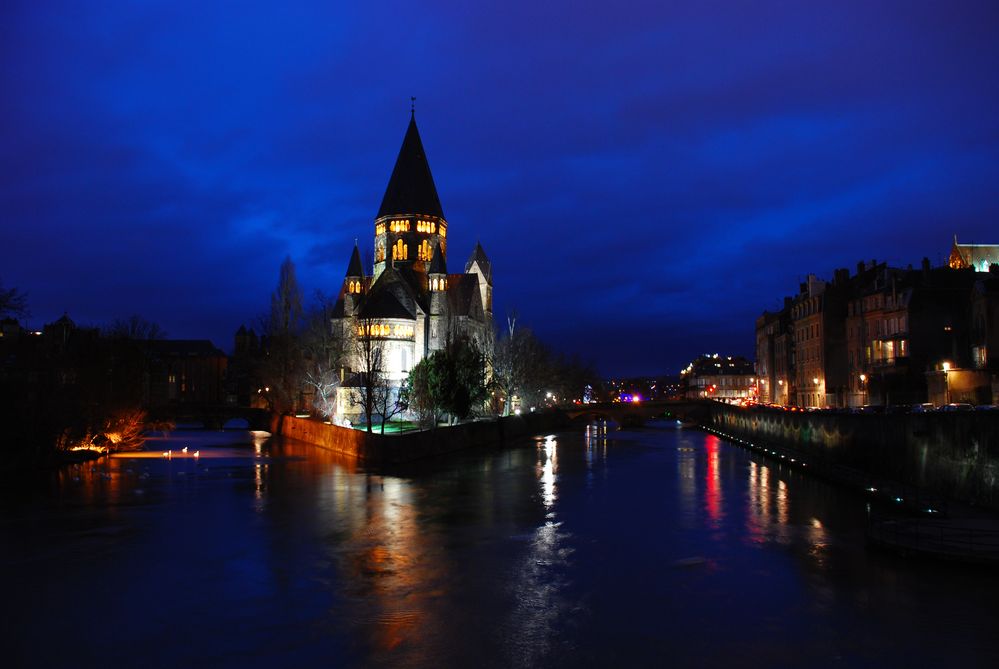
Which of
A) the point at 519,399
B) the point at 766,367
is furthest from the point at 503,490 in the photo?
the point at 766,367

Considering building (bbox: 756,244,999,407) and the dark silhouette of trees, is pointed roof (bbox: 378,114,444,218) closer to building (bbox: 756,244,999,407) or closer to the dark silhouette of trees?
the dark silhouette of trees

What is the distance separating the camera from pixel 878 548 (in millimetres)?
20375

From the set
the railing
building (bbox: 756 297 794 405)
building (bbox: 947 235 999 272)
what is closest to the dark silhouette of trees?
building (bbox: 756 297 794 405)

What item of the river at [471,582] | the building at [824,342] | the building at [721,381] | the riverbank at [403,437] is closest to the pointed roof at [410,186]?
the riverbank at [403,437]

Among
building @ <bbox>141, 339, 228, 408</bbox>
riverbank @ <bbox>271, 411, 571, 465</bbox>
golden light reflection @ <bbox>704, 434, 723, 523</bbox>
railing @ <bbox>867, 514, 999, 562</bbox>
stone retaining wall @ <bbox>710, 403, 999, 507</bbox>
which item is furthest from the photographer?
building @ <bbox>141, 339, 228, 408</bbox>

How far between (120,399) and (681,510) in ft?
145

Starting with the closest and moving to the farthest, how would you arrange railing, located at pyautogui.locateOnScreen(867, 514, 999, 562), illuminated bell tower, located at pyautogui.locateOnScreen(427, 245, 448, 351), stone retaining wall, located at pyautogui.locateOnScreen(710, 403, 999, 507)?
railing, located at pyautogui.locateOnScreen(867, 514, 999, 562) < stone retaining wall, located at pyautogui.locateOnScreen(710, 403, 999, 507) < illuminated bell tower, located at pyautogui.locateOnScreen(427, 245, 448, 351)

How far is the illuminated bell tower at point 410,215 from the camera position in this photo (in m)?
85.4

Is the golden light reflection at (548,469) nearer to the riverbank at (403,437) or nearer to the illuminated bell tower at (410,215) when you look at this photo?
the riverbank at (403,437)

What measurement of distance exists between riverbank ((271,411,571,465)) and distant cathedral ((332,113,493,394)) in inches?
382

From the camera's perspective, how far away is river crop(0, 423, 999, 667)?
13.6 meters

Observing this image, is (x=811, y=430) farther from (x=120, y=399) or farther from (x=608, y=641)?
(x=120, y=399)

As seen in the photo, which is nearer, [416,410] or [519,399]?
[416,410]

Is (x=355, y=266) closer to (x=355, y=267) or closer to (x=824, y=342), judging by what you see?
(x=355, y=267)
